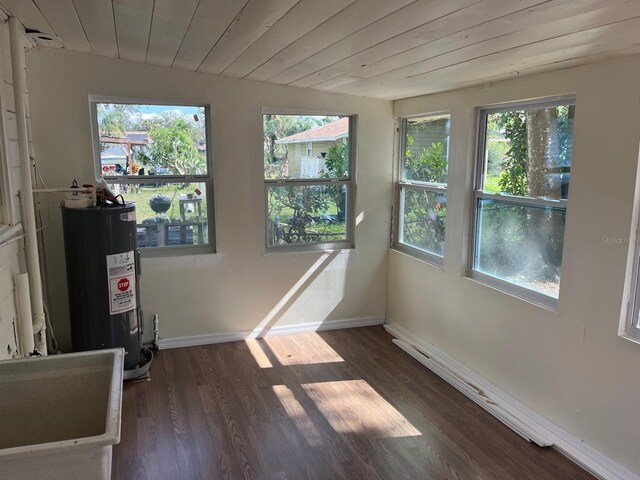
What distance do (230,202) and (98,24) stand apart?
68.5 inches

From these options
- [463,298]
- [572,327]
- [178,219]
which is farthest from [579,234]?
[178,219]

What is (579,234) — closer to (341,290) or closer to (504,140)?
(504,140)

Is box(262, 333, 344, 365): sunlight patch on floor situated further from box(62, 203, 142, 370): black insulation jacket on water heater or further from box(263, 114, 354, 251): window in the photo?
box(62, 203, 142, 370): black insulation jacket on water heater

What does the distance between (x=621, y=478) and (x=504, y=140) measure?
2.00 meters

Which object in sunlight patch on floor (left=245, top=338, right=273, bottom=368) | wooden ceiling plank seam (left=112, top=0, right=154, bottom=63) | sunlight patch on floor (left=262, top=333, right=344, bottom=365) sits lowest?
sunlight patch on floor (left=262, top=333, right=344, bottom=365)

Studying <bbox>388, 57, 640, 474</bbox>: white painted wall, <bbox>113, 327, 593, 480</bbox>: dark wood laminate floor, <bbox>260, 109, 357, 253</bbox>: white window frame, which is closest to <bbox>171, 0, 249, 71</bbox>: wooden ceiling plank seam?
<bbox>260, 109, 357, 253</bbox>: white window frame

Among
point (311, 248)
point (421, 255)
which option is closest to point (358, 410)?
point (421, 255)

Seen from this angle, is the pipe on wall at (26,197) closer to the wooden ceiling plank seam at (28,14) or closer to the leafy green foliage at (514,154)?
the wooden ceiling plank seam at (28,14)

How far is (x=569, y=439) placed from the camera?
2.62 meters

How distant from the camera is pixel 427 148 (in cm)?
394

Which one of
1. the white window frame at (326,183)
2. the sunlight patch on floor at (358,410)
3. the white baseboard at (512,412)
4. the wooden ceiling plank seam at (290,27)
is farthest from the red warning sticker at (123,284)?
the white baseboard at (512,412)

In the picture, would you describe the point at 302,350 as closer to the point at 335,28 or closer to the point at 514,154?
the point at 514,154

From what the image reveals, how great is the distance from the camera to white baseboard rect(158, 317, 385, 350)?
3949 millimetres

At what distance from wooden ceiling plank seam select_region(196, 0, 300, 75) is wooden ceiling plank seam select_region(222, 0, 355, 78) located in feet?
0.09
